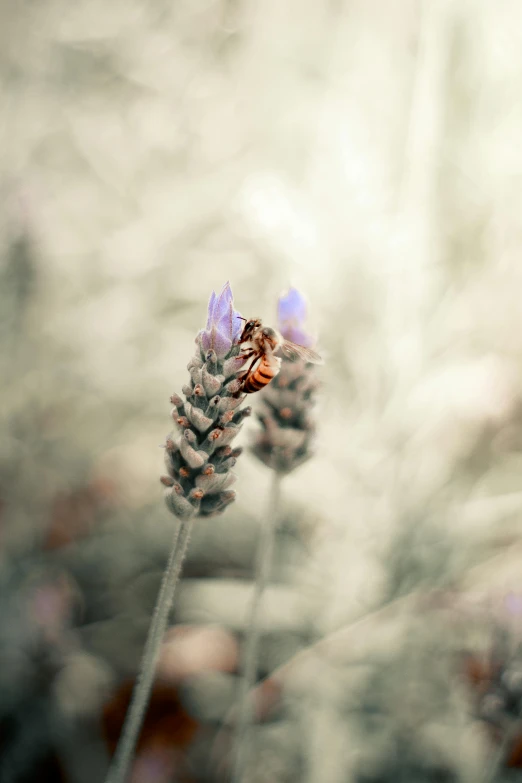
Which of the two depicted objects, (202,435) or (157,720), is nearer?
(202,435)

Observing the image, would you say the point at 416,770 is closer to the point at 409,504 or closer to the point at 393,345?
the point at 409,504

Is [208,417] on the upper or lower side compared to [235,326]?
lower

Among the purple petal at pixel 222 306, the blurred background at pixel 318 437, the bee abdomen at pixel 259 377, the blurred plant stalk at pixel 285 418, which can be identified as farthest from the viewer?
the blurred background at pixel 318 437

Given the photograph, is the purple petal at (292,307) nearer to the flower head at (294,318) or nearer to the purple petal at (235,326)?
the flower head at (294,318)

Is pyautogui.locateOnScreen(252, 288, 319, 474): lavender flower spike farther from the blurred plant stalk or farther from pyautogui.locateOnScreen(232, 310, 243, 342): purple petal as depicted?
pyautogui.locateOnScreen(232, 310, 243, 342): purple petal

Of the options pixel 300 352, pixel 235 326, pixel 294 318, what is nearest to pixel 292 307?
pixel 294 318

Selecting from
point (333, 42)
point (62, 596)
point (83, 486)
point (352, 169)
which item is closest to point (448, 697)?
point (62, 596)

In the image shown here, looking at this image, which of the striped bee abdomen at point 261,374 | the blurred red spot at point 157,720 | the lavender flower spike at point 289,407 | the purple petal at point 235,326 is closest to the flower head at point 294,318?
the lavender flower spike at point 289,407

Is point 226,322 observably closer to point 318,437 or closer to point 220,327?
point 220,327
